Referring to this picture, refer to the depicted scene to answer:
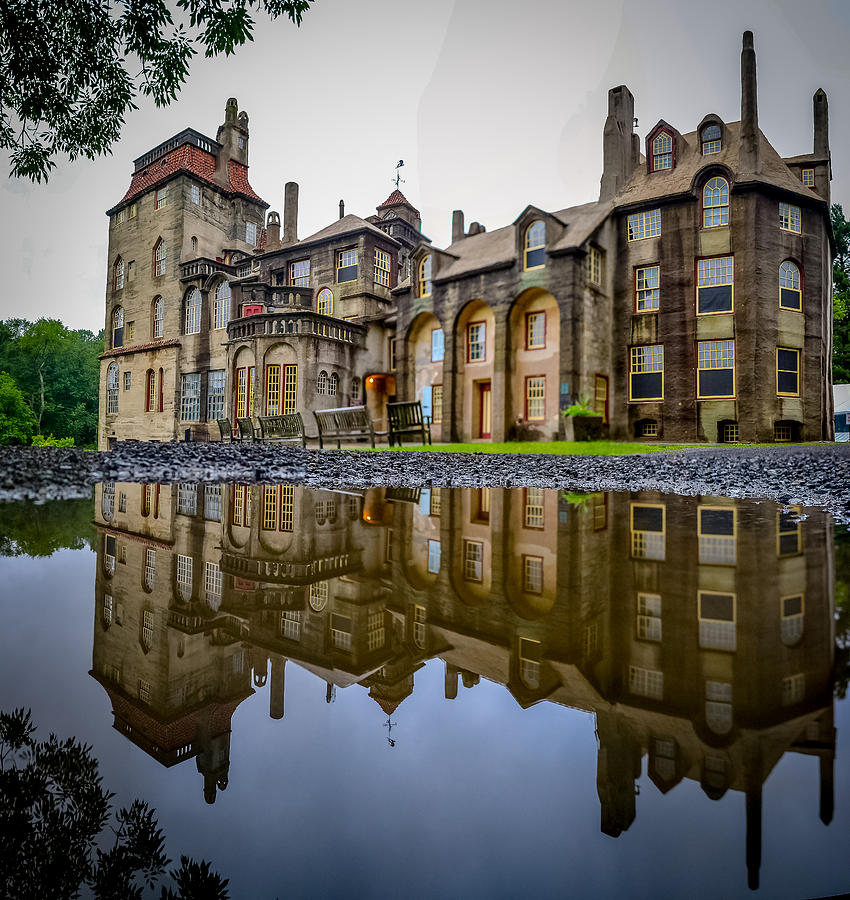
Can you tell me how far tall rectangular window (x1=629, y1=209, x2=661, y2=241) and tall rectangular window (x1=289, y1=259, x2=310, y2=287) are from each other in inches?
732

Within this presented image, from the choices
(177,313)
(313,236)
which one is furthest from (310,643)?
(177,313)

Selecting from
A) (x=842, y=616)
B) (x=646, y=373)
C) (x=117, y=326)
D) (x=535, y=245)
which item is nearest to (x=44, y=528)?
(x=842, y=616)

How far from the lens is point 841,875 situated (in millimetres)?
621

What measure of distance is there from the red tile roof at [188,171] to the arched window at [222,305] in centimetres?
872

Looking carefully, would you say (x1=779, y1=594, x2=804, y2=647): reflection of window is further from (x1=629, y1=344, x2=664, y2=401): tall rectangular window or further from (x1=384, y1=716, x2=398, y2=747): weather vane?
(x1=629, y1=344, x2=664, y2=401): tall rectangular window

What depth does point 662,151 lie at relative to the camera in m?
24.8

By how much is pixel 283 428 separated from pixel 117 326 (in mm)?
29330

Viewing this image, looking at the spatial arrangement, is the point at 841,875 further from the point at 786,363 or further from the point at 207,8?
the point at 786,363

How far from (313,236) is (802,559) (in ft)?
116

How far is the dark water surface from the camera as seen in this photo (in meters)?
0.65

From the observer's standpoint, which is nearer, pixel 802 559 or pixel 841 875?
pixel 841 875

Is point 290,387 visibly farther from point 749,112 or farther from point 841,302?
point 841,302

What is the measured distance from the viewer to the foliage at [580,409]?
2016 centimetres

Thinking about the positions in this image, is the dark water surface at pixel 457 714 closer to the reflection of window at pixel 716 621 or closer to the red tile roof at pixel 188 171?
the reflection of window at pixel 716 621
